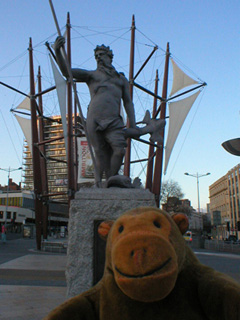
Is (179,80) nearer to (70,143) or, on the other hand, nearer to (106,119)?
(70,143)

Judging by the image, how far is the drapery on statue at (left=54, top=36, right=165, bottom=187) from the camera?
14.6ft

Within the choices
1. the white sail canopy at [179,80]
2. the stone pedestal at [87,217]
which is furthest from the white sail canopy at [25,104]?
the stone pedestal at [87,217]

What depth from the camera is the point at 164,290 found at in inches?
49.1

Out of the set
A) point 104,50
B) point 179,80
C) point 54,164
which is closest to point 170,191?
point 179,80

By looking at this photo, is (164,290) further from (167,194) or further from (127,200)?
(167,194)

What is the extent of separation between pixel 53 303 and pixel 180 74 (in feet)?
84.0

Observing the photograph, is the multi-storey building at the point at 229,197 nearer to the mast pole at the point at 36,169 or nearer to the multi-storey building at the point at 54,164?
the multi-storey building at the point at 54,164

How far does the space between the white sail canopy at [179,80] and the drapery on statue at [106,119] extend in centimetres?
2335

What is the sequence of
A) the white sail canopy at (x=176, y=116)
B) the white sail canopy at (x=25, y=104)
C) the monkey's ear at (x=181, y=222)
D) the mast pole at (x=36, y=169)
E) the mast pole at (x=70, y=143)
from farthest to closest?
the white sail canopy at (x=25, y=104)
the white sail canopy at (x=176, y=116)
the mast pole at (x=36, y=169)
the mast pole at (x=70, y=143)
the monkey's ear at (x=181, y=222)

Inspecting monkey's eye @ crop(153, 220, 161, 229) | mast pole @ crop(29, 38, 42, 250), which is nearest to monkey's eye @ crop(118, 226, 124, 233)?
monkey's eye @ crop(153, 220, 161, 229)

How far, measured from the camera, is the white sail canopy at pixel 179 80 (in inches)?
1047

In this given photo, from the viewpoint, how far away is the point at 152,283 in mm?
1228

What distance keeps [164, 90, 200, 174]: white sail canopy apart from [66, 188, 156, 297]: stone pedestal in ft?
63.2

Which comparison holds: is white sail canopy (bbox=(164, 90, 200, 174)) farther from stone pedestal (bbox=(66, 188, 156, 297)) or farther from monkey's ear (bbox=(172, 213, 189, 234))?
monkey's ear (bbox=(172, 213, 189, 234))
